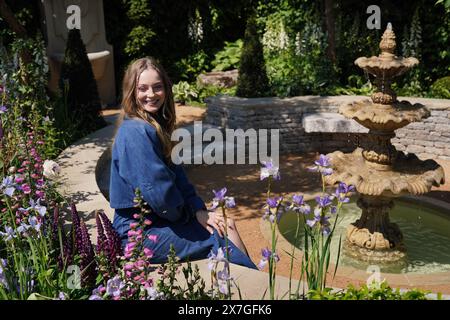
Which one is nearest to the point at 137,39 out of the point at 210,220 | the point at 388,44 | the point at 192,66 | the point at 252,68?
the point at 192,66

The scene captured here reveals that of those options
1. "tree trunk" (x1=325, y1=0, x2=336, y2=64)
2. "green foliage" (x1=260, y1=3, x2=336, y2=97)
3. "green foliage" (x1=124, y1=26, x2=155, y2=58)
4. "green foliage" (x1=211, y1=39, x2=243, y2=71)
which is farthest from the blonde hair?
"green foliage" (x1=124, y1=26, x2=155, y2=58)

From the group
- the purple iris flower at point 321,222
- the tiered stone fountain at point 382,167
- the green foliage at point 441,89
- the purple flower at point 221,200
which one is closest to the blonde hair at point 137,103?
the purple flower at point 221,200

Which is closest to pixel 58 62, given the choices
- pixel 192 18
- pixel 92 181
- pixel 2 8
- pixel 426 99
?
pixel 2 8

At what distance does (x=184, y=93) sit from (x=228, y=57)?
69.2 inches

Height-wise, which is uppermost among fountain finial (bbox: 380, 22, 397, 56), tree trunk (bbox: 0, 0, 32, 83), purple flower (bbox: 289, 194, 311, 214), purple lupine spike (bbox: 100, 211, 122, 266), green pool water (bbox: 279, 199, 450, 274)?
tree trunk (bbox: 0, 0, 32, 83)

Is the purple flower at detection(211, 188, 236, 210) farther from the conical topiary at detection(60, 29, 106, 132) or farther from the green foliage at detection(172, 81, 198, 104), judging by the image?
the green foliage at detection(172, 81, 198, 104)

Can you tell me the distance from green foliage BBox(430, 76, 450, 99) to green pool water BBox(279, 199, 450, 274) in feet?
8.82

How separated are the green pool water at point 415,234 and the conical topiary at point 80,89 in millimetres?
3447

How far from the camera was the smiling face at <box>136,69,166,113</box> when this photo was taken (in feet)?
9.87

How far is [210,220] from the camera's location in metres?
3.08

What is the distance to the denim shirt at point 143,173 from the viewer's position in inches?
112

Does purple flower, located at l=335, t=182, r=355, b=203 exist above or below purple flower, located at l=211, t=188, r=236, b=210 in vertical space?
below
